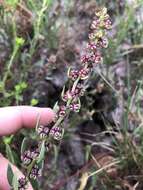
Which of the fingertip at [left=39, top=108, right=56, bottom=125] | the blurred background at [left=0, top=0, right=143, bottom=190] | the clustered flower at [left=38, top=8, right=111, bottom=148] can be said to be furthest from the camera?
the blurred background at [left=0, top=0, right=143, bottom=190]

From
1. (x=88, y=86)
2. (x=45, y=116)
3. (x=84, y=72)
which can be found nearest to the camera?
(x=84, y=72)

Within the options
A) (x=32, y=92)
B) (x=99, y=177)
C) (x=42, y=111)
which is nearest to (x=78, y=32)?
(x=32, y=92)

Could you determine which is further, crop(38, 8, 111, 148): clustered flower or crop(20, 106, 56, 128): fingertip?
crop(20, 106, 56, 128): fingertip

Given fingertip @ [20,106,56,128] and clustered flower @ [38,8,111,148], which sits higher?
clustered flower @ [38,8,111,148]

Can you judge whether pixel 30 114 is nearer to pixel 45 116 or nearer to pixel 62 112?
pixel 45 116

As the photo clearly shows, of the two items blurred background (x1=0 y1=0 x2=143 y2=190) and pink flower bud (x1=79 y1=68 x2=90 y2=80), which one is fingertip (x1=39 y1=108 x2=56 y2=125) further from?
blurred background (x1=0 y1=0 x2=143 y2=190)

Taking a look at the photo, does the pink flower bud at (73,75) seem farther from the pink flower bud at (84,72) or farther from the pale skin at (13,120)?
the pale skin at (13,120)

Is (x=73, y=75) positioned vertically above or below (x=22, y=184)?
above

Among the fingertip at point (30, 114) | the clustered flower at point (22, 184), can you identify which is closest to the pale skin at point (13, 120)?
the fingertip at point (30, 114)

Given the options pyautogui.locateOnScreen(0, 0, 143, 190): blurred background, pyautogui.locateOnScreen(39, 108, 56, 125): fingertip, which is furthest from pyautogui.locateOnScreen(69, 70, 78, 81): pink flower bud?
pyautogui.locateOnScreen(0, 0, 143, 190): blurred background

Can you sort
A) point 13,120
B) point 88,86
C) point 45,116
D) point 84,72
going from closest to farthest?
point 84,72
point 45,116
point 13,120
point 88,86

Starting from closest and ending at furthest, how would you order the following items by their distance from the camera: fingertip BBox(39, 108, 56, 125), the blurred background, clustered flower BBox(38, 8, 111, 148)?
clustered flower BBox(38, 8, 111, 148) < fingertip BBox(39, 108, 56, 125) < the blurred background

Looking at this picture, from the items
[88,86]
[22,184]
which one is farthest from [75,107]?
[88,86]
